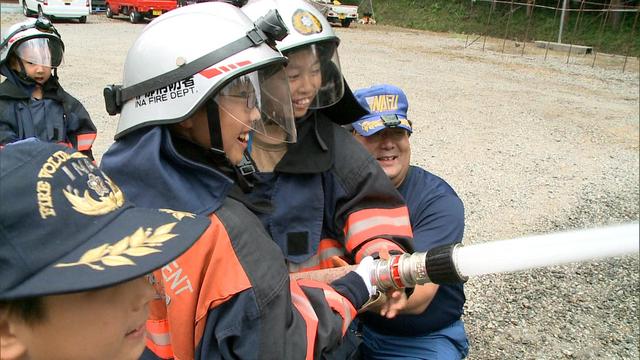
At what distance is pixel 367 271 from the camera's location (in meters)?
2.16

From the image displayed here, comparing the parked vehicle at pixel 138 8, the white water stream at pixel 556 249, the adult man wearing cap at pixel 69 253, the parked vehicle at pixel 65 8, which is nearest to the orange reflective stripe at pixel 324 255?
the white water stream at pixel 556 249

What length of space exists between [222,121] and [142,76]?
337 mm

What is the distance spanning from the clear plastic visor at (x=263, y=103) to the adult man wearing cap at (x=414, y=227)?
0.93 m

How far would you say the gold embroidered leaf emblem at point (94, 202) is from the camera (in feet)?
3.72

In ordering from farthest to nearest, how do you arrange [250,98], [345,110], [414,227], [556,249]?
[414,227] < [345,110] < [250,98] < [556,249]

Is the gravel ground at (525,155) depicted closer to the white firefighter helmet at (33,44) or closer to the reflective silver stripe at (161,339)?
the reflective silver stripe at (161,339)

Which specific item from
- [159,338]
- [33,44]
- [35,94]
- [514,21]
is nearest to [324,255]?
[159,338]

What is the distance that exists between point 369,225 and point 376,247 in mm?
89

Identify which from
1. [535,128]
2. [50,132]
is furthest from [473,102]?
[50,132]

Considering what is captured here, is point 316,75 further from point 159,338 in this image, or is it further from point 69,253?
point 69,253

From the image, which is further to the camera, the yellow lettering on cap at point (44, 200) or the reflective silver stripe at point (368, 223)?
the reflective silver stripe at point (368, 223)

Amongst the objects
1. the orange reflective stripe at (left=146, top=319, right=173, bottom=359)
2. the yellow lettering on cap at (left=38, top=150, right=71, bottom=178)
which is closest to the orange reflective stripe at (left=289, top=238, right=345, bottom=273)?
the orange reflective stripe at (left=146, top=319, right=173, bottom=359)

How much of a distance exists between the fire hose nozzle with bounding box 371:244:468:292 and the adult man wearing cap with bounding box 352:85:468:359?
645 mm

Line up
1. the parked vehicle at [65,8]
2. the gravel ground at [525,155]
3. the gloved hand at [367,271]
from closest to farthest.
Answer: the gloved hand at [367,271]
the gravel ground at [525,155]
the parked vehicle at [65,8]
